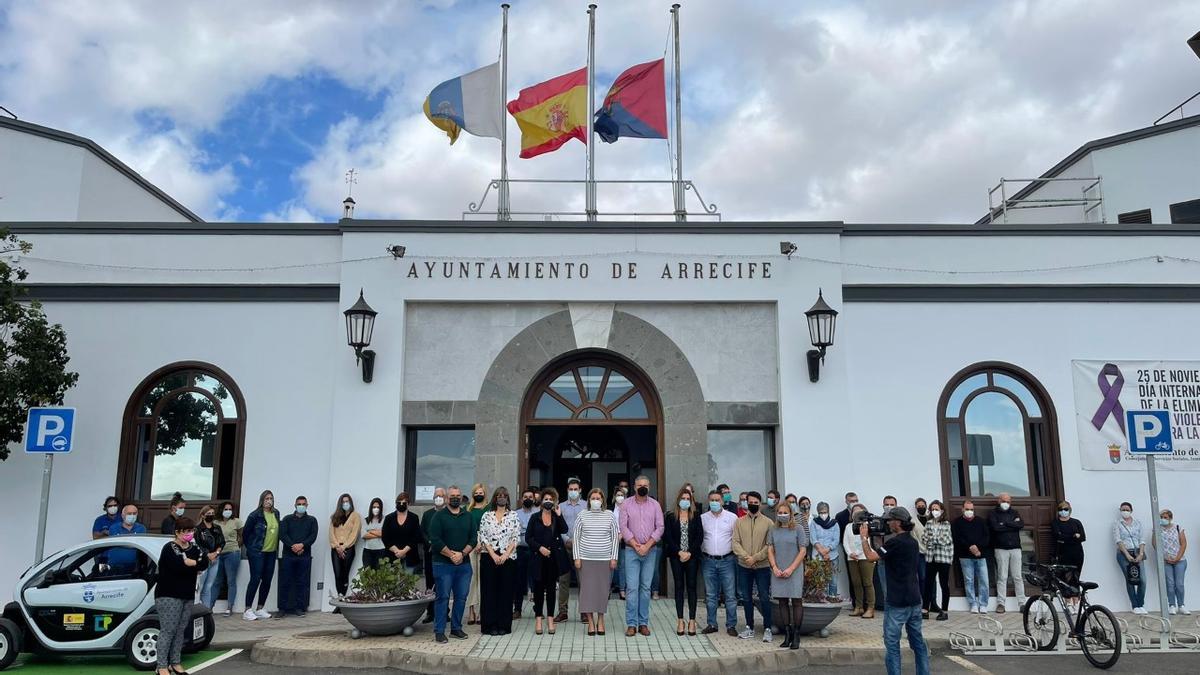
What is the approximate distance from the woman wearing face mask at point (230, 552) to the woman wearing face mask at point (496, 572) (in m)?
4.27

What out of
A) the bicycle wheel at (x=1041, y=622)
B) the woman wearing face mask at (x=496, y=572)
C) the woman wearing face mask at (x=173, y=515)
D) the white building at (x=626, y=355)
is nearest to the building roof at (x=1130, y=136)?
the white building at (x=626, y=355)

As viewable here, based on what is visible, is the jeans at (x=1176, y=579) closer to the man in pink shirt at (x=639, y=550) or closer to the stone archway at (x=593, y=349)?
the stone archway at (x=593, y=349)

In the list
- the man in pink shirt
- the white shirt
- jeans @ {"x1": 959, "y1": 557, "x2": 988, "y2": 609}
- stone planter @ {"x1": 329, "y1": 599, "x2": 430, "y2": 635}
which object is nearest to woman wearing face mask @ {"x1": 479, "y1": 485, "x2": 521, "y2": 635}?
stone planter @ {"x1": 329, "y1": 599, "x2": 430, "y2": 635}

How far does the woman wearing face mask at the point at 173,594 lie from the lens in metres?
8.23

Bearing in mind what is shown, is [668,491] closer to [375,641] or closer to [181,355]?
[375,641]

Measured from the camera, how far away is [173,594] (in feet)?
27.0

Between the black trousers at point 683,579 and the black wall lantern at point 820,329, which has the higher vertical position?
the black wall lantern at point 820,329

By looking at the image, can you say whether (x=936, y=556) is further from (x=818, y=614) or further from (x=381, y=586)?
(x=381, y=586)

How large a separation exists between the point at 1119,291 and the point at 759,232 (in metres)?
5.77

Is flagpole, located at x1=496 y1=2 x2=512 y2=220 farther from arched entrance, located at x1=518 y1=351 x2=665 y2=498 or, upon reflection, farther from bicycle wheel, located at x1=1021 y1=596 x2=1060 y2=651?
bicycle wheel, located at x1=1021 y1=596 x2=1060 y2=651

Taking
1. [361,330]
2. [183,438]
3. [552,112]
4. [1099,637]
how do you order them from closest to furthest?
[1099,637] < [361,330] < [183,438] < [552,112]

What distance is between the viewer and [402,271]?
13406 mm

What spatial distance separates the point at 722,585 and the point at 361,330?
6.34 m

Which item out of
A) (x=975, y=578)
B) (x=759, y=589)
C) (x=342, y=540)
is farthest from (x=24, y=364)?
(x=975, y=578)
